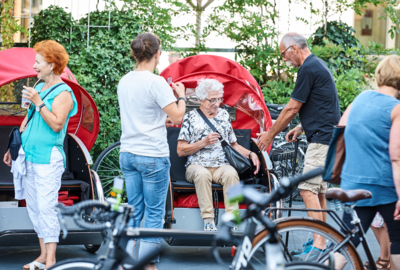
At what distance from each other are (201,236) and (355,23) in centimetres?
897

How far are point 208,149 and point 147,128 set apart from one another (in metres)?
1.46

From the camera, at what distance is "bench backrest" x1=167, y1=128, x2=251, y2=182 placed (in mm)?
5517

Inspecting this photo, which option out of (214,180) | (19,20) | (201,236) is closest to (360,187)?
(201,236)

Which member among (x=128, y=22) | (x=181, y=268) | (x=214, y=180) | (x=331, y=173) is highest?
(x=128, y=22)

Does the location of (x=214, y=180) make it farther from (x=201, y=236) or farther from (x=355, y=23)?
(x=355, y=23)

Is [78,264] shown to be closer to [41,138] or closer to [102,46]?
[41,138]

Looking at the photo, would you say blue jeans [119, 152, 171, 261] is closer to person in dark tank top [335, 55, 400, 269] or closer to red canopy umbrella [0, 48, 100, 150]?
person in dark tank top [335, 55, 400, 269]

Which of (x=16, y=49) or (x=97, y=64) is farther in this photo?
(x=97, y=64)

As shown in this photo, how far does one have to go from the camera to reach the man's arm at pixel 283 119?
485cm

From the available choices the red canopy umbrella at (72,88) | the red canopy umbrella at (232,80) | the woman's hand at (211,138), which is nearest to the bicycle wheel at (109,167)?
the red canopy umbrella at (72,88)

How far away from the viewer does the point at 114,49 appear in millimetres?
6980

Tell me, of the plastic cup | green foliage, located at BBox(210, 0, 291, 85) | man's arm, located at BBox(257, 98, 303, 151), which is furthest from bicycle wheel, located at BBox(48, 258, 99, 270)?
green foliage, located at BBox(210, 0, 291, 85)

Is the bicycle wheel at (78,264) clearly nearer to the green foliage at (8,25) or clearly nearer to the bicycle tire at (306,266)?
the bicycle tire at (306,266)

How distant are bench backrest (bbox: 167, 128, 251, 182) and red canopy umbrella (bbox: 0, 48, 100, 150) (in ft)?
2.46
